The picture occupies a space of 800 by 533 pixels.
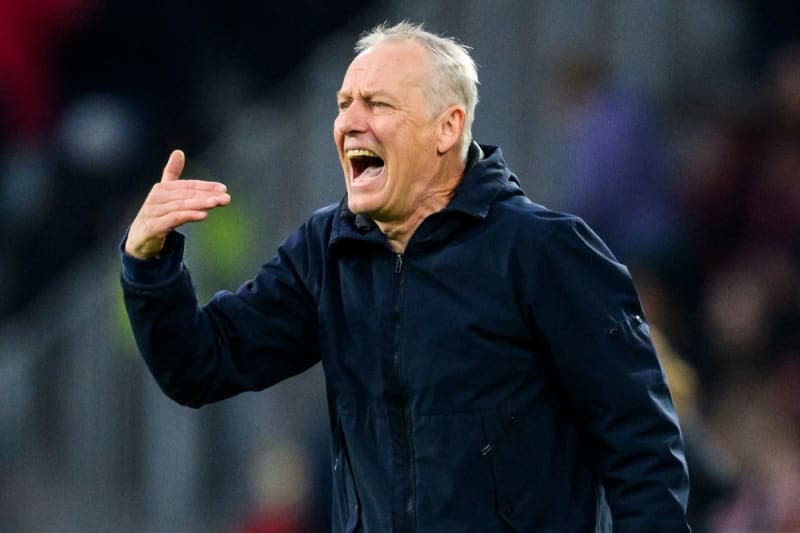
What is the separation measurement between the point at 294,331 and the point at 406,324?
30 centimetres

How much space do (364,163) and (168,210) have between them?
429mm

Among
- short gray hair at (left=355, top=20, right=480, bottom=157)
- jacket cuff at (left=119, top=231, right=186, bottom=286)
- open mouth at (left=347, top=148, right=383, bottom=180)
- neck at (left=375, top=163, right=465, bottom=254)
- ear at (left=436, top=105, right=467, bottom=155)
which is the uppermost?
short gray hair at (left=355, top=20, right=480, bottom=157)

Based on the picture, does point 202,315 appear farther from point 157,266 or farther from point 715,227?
point 715,227

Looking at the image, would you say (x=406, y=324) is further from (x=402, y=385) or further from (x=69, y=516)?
(x=69, y=516)

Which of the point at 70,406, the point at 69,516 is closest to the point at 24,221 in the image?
the point at 70,406

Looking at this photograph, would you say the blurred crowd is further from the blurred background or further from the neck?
the neck

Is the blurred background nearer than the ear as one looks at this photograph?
No

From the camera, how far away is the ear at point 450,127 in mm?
2865

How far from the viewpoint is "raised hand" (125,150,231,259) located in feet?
8.71

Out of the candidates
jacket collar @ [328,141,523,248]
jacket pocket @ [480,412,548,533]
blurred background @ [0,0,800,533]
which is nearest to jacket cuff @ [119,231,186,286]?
jacket collar @ [328,141,523,248]

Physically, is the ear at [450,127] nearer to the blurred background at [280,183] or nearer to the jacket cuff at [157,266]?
the jacket cuff at [157,266]

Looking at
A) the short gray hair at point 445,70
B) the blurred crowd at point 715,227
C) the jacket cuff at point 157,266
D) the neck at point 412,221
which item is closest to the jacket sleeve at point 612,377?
the neck at point 412,221

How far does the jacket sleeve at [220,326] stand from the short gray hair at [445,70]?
0.40 m

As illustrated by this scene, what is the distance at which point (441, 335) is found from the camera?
2686mm
